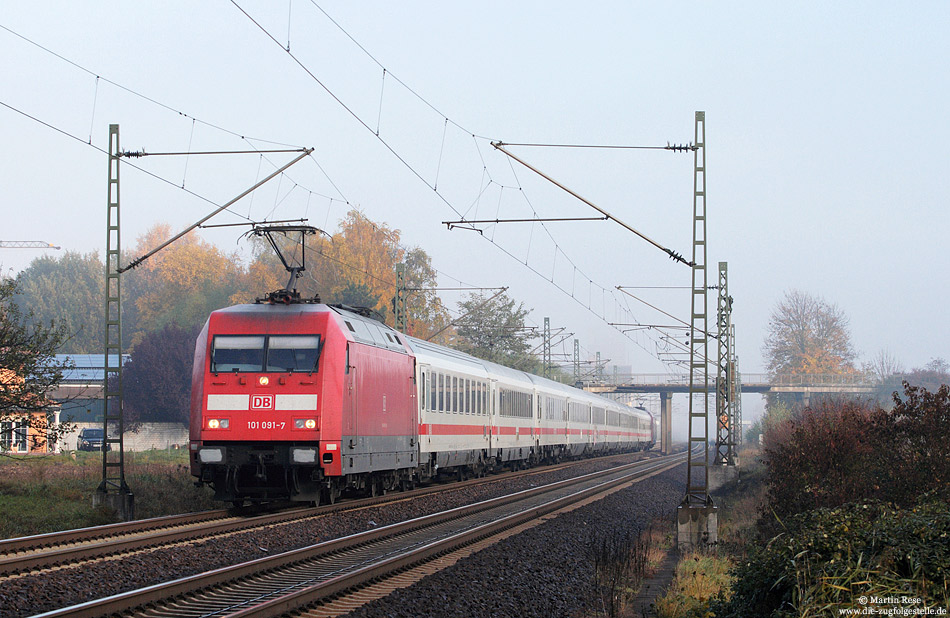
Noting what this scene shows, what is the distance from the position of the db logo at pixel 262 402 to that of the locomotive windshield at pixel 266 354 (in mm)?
465

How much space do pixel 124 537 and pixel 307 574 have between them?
389 centimetres

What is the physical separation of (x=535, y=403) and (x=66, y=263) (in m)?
73.4

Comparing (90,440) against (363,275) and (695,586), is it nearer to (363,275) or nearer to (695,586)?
(363,275)

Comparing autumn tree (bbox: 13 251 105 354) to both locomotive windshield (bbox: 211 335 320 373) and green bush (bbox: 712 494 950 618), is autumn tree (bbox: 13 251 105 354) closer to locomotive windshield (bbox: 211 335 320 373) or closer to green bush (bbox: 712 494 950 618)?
locomotive windshield (bbox: 211 335 320 373)

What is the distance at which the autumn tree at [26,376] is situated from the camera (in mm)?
18406

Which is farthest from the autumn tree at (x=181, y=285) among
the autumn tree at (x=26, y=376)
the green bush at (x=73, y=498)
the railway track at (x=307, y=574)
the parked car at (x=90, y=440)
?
the railway track at (x=307, y=574)

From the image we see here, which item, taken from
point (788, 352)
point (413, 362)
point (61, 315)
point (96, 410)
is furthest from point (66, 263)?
point (413, 362)

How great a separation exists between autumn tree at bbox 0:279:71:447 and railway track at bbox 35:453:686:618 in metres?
7.87

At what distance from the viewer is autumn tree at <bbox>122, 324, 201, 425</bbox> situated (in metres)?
55.7

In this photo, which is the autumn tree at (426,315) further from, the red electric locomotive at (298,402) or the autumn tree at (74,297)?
the red electric locomotive at (298,402)

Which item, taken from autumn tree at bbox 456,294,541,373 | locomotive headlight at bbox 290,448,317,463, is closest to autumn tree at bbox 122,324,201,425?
autumn tree at bbox 456,294,541,373

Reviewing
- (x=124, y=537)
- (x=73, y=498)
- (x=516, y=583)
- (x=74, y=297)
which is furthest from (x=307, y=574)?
(x=74, y=297)

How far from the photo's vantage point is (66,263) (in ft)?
318

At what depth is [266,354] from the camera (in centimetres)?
1700
